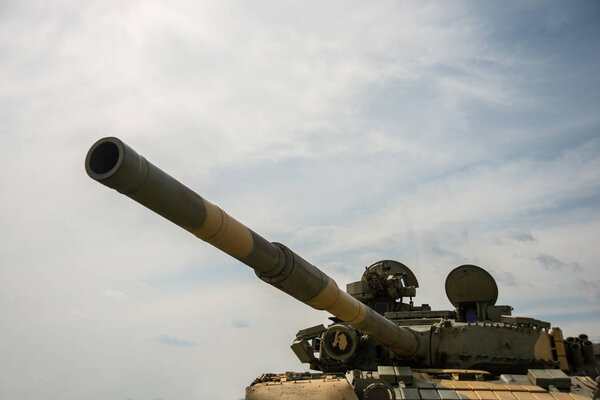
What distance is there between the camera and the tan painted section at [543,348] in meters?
12.5

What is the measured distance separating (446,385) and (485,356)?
2427 millimetres

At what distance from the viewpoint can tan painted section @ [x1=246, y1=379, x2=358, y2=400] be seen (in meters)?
9.90

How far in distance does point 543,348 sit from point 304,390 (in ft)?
19.5

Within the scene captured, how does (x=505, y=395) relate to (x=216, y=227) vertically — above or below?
below

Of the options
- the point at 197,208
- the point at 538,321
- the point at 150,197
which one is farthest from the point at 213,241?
the point at 538,321

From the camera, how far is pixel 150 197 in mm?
6848

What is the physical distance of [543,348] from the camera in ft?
41.7

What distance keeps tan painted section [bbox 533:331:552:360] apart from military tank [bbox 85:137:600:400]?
2 centimetres

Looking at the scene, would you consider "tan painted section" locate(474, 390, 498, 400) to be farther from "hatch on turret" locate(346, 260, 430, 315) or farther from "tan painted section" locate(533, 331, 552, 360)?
"hatch on turret" locate(346, 260, 430, 315)

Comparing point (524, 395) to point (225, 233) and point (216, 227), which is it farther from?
point (216, 227)

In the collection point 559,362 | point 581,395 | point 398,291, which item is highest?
point 398,291

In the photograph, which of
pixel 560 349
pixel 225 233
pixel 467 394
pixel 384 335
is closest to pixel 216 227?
pixel 225 233

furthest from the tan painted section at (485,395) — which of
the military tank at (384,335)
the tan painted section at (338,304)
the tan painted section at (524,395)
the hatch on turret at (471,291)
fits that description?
the hatch on turret at (471,291)

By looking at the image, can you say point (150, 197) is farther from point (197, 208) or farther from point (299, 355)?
point (299, 355)
